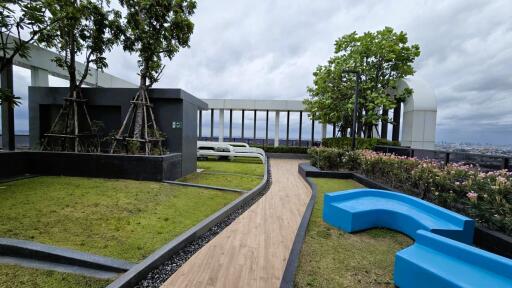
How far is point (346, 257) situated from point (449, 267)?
3.74ft

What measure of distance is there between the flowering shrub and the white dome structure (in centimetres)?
667

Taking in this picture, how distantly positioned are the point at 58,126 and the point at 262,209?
814 centimetres

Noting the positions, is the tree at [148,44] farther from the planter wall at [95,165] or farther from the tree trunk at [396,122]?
the tree trunk at [396,122]

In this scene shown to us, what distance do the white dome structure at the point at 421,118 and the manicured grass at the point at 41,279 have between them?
48.2 ft

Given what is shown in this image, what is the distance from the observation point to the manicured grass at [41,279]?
7.66 feet

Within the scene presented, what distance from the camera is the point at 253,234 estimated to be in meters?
4.00

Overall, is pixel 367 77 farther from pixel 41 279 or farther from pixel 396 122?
pixel 41 279

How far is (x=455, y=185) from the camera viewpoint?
4.32 metres

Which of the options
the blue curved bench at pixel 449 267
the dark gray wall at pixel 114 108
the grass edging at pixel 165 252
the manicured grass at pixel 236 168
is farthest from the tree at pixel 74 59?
the blue curved bench at pixel 449 267

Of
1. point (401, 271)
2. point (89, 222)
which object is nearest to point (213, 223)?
point (89, 222)

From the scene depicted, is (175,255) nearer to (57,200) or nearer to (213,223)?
(213,223)

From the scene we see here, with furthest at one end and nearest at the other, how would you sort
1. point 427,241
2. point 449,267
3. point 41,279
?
1. point 427,241
2. point 41,279
3. point 449,267

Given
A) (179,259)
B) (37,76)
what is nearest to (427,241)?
(179,259)

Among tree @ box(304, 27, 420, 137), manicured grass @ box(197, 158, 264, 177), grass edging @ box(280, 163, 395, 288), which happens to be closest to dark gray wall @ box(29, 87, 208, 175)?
manicured grass @ box(197, 158, 264, 177)
